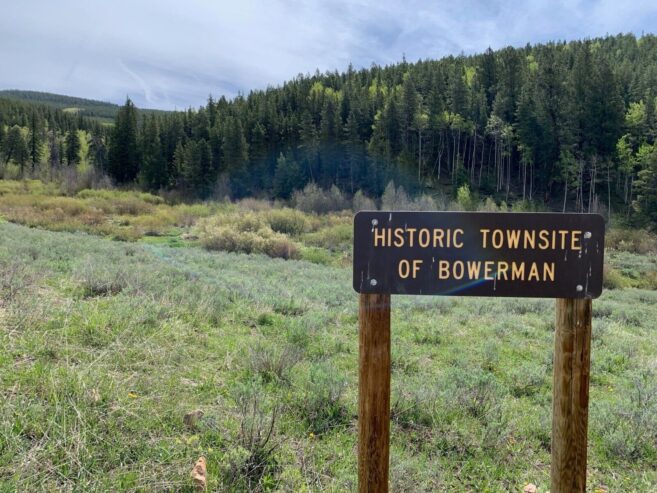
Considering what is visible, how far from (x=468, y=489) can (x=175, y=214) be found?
36.1 meters

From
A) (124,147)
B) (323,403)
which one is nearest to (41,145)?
(124,147)

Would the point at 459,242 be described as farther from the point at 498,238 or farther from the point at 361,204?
the point at 361,204

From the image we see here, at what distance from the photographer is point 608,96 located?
57562 millimetres

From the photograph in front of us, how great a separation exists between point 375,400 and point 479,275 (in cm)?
83

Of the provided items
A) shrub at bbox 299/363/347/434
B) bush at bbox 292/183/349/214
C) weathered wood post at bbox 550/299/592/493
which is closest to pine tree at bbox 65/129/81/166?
bush at bbox 292/183/349/214

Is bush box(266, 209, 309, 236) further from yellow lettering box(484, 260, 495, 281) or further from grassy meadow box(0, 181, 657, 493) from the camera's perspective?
yellow lettering box(484, 260, 495, 281)

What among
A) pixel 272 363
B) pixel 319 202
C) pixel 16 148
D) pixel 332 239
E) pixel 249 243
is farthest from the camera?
pixel 16 148

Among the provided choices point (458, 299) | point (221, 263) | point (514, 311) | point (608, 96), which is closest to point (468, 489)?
point (514, 311)

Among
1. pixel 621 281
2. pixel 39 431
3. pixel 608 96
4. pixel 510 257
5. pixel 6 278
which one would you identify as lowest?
pixel 621 281

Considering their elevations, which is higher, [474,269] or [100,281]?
[474,269]

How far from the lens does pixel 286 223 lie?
1199 inches

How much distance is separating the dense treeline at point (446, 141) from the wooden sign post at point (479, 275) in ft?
184

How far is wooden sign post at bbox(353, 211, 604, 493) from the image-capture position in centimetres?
227

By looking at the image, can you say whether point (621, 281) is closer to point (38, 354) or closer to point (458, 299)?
point (458, 299)
